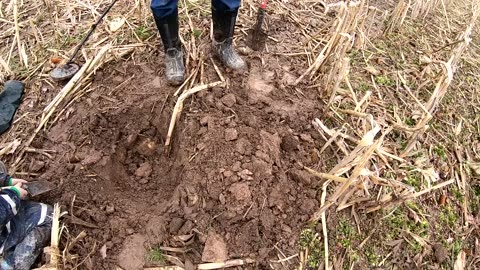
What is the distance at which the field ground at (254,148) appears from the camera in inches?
91.7

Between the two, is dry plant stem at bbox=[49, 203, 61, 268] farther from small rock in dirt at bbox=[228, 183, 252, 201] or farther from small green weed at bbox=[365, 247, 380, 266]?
small green weed at bbox=[365, 247, 380, 266]

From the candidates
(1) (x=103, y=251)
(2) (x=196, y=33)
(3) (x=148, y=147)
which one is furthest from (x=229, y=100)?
(1) (x=103, y=251)

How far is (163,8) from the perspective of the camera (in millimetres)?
2639

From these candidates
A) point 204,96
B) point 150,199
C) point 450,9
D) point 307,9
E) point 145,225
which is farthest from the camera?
point 450,9

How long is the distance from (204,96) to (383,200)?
131 centimetres

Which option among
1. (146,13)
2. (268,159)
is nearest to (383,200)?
(268,159)

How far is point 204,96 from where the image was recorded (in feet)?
9.14

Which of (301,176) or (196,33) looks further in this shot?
(196,33)

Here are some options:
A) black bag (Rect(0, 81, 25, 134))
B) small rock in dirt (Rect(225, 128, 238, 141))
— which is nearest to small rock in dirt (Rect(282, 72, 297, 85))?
small rock in dirt (Rect(225, 128, 238, 141))

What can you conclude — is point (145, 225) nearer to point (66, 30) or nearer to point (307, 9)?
point (66, 30)

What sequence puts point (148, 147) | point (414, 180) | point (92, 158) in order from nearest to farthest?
point (92, 158), point (414, 180), point (148, 147)

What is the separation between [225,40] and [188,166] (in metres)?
1.01

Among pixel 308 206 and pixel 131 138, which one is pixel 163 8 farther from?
pixel 308 206

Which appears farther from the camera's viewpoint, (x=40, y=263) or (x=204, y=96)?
(x=204, y=96)
